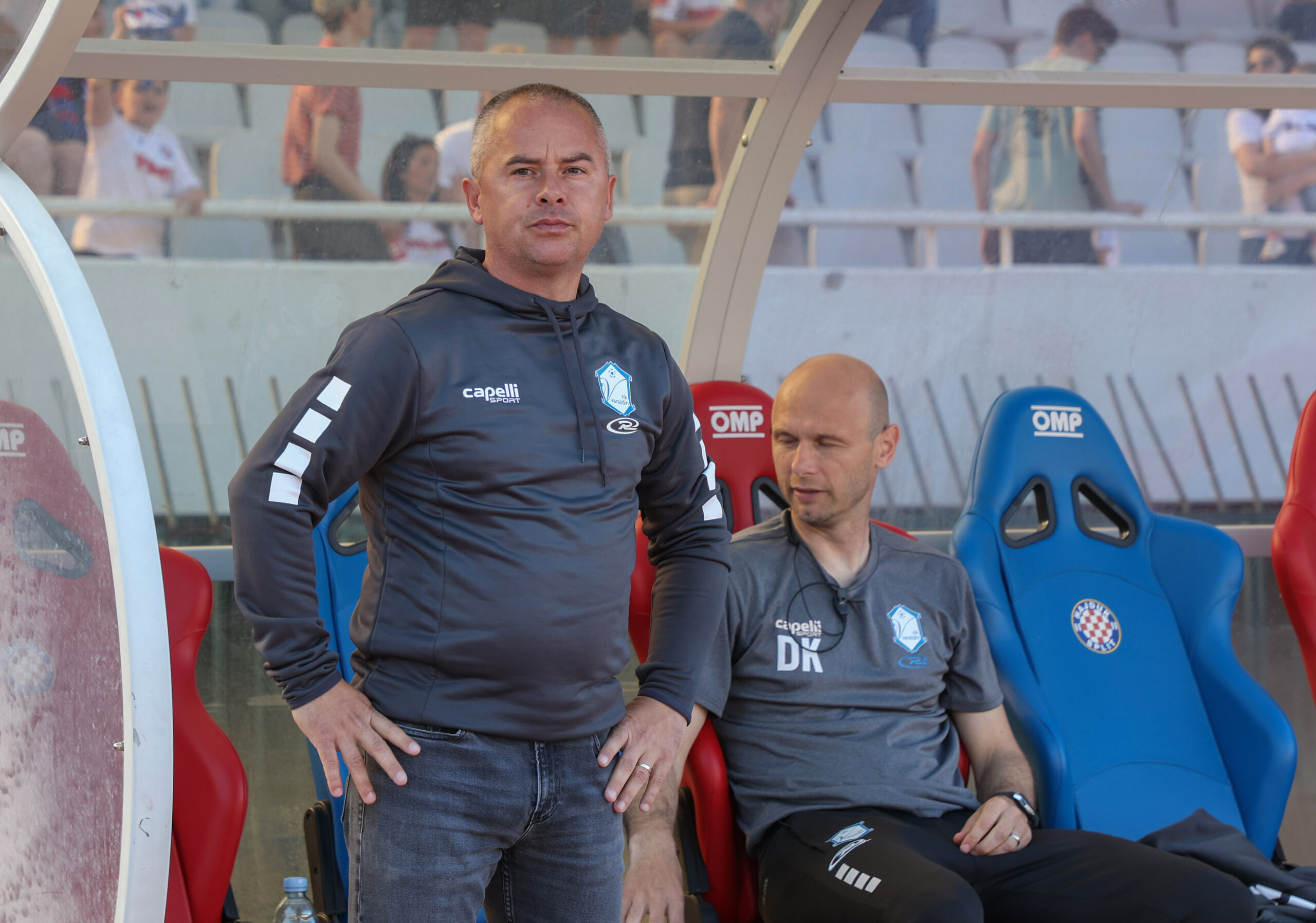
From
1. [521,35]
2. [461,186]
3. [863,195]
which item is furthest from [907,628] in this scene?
[863,195]

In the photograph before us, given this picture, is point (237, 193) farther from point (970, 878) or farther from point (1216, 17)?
point (1216, 17)

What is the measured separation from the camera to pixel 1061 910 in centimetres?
226

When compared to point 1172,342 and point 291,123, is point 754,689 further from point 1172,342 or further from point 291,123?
point 1172,342

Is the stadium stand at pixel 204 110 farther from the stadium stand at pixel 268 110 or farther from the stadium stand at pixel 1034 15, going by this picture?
the stadium stand at pixel 1034 15

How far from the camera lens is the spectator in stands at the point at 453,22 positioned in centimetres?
281

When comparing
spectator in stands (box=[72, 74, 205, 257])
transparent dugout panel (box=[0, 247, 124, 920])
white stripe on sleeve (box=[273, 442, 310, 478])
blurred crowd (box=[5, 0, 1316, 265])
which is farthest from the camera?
spectator in stands (box=[72, 74, 205, 257])

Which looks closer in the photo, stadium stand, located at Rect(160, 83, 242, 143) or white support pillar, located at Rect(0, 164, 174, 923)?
white support pillar, located at Rect(0, 164, 174, 923)

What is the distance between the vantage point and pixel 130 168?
3.26 m

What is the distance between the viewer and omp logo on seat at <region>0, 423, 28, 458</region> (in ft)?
6.85

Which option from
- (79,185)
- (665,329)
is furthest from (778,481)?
(79,185)

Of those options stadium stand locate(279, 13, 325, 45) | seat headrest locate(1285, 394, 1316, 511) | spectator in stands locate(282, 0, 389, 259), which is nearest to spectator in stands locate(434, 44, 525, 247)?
spectator in stands locate(282, 0, 389, 259)

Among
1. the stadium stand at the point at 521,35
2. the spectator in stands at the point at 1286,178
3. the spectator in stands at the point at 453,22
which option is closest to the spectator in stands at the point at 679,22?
the stadium stand at the point at 521,35

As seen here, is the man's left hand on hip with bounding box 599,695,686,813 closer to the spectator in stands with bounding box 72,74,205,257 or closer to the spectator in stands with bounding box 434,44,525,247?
the spectator in stands with bounding box 434,44,525,247

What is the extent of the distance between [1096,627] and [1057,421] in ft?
1.70
